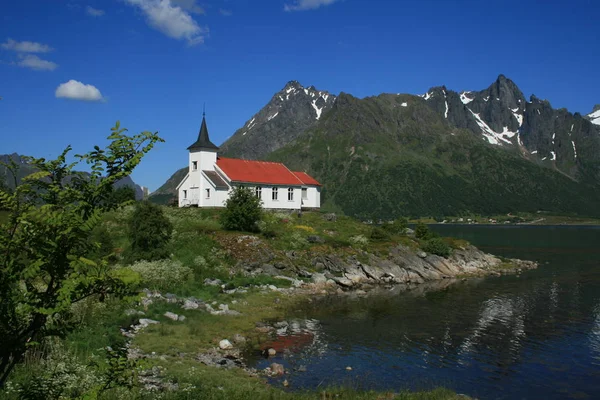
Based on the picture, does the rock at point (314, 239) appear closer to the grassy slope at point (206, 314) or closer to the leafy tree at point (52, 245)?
the grassy slope at point (206, 314)

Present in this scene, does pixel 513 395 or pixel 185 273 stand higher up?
pixel 185 273

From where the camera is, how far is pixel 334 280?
156 ft

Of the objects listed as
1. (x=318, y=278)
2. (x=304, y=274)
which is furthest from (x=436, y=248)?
(x=304, y=274)

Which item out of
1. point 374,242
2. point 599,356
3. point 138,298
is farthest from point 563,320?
point 138,298

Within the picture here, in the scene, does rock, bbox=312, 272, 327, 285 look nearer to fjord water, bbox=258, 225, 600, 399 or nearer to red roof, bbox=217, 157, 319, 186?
fjord water, bbox=258, 225, 600, 399

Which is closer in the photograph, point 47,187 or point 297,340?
point 47,187

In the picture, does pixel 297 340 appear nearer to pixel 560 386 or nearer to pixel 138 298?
pixel 560 386

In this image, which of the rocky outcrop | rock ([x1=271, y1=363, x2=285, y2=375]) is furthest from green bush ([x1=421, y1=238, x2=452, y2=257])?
rock ([x1=271, y1=363, x2=285, y2=375])

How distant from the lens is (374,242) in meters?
59.4

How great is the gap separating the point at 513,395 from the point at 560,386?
2.98 meters

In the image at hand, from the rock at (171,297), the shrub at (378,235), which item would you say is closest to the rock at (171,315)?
the rock at (171,297)

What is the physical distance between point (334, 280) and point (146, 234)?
63.6 ft

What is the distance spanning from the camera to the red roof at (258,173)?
230 feet

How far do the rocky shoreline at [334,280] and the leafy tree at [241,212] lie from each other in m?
3.34
